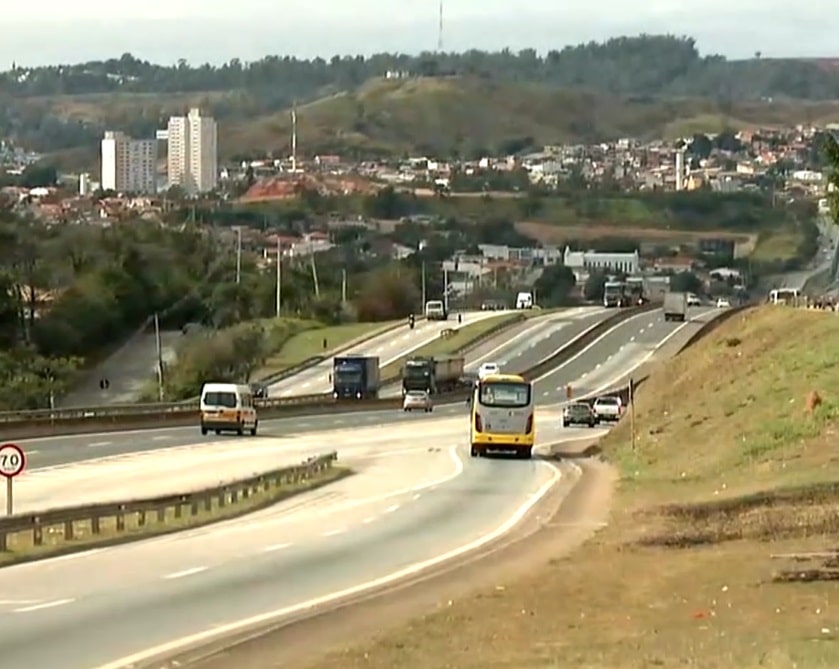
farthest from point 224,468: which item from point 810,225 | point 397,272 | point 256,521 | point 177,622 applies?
point 810,225

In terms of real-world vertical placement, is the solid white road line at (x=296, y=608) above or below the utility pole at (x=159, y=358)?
above

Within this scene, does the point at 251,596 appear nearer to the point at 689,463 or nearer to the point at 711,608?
the point at 711,608

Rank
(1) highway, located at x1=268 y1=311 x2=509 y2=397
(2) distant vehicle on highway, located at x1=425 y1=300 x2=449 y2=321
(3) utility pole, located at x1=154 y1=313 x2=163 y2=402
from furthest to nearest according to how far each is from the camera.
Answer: (2) distant vehicle on highway, located at x1=425 y1=300 x2=449 y2=321 → (3) utility pole, located at x1=154 y1=313 x2=163 y2=402 → (1) highway, located at x1=268 y1=311 x2=509 y2=397

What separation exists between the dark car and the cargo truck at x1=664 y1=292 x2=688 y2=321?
44692mm

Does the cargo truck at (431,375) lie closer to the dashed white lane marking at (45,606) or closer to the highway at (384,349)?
the highway at (384,349)

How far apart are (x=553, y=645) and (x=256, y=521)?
16242 mm

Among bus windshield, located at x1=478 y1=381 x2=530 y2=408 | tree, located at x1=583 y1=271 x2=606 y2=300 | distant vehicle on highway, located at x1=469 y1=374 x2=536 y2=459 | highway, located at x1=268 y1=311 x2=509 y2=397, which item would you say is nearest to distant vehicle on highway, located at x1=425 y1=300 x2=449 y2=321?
highway, located at x1=268 y1=311 x2=509 y2=397

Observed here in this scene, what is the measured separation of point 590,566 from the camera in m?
22.7

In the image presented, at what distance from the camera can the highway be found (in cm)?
9312

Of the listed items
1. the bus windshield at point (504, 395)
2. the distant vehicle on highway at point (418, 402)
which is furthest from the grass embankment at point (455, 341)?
the bus windshield at point (504, 395)

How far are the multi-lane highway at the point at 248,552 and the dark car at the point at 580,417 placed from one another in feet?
37.6

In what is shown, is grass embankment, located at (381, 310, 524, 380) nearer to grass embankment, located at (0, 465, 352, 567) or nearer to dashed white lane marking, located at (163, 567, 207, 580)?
grass embankment, located at (0, 465, 352, 567)

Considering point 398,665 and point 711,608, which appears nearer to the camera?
point 398,665

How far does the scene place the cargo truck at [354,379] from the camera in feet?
270
